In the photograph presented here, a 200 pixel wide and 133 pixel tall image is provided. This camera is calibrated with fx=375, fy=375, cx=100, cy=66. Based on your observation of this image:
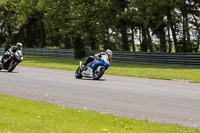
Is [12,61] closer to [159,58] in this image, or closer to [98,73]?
[98,73]

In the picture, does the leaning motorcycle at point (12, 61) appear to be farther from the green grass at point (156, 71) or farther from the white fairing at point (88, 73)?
the white fairing at point (88, 73)

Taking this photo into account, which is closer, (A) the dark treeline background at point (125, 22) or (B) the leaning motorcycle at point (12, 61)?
(B) the leaning motorcycle at point (12, 61)

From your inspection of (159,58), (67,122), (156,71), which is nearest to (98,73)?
(156,71)

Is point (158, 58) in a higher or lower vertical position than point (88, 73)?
lower

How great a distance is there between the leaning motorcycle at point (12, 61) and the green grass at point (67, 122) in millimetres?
11981

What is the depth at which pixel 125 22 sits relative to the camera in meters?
42.4

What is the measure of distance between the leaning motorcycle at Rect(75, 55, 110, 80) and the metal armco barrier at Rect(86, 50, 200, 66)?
1353 cm

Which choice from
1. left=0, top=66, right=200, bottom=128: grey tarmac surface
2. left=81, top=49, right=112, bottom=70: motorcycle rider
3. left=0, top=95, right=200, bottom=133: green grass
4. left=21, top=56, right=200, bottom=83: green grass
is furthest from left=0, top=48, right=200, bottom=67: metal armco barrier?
left=0, top=95, right=200, bottom=133: green grass

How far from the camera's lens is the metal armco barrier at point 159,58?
1147 inches

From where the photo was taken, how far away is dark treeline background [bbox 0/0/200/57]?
35531 millimetres

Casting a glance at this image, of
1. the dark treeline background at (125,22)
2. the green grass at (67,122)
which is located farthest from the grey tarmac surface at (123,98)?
the dark treeline background at (125,22)

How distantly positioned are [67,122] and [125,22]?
35.4 metres

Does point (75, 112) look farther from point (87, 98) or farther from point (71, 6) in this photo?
point (71, 6)

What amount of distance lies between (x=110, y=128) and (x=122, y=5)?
3451cm
